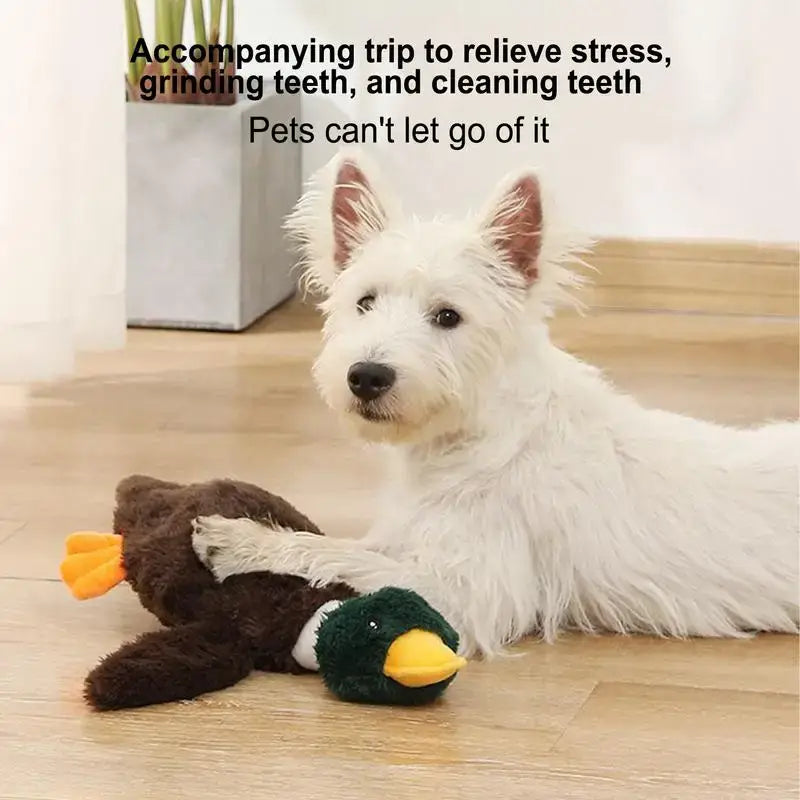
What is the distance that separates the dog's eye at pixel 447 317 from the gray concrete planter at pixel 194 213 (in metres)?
1.52

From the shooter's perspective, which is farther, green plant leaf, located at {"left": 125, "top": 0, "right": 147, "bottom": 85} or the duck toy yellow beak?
green plant leaf, located at {"left": 125, "top": 0, "right": 147, "bottom": 85}

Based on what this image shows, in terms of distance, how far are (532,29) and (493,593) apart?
1933mm

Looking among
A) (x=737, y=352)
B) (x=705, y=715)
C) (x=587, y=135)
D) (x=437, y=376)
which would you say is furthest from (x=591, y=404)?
(x=587, y=135)

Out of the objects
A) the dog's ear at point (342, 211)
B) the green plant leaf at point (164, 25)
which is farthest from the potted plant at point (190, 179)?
the dog's ear at point (342, 211)

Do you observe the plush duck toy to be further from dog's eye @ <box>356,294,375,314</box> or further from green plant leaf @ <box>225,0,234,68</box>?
green plant leaf @ <box>225,0,234,68</box>

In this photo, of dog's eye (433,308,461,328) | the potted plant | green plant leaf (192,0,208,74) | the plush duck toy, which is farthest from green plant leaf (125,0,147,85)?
dog's eye (433,308,461,328)

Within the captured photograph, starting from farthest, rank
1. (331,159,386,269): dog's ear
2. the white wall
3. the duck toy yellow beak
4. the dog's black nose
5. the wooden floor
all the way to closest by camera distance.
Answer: the white wall
(331,159,386,269): dog's ear
the dog's black nose
the duck toy yellow beak
the wooden floor

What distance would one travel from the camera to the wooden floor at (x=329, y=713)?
1379mm

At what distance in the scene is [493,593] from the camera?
1.66 metres

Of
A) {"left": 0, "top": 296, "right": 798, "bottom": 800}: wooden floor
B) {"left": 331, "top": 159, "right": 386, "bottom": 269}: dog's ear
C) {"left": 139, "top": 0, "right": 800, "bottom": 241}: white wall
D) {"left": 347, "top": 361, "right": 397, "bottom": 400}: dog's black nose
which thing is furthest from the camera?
{"left": 139, "top": 0, "right": 800, "bottom": 241}: white wall

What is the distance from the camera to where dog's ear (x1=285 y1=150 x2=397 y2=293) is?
175 cm

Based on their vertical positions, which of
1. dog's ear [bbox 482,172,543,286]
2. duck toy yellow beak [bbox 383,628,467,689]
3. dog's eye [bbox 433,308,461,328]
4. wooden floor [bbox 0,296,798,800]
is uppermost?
dog's ear [bbox 482,172,543,286]

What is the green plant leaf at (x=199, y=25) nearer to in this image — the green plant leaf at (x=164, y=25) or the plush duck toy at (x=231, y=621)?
the green plant leaf at (x=164, y=25)

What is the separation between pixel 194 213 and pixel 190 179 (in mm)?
65
